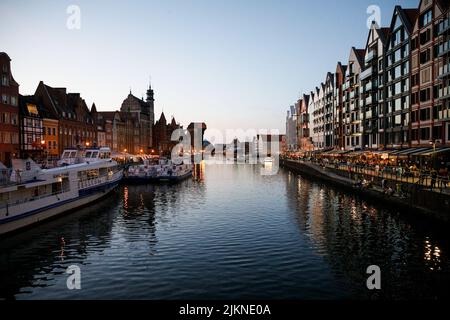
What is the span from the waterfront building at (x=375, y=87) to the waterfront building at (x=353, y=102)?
7.11 meters

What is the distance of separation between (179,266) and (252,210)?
2084 centimetres

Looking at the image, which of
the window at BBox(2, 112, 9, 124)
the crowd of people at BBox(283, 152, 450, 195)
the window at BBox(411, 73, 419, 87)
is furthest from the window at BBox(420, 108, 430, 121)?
the window at BBox(2, 112, 9, 124)

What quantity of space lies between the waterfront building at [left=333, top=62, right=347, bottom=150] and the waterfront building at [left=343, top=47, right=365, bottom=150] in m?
4.99

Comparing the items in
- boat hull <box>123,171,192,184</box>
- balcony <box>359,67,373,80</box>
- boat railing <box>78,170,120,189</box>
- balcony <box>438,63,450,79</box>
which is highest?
balcony <box>359,67,373,80</box>

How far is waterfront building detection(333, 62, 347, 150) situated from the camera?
113312 millimetres

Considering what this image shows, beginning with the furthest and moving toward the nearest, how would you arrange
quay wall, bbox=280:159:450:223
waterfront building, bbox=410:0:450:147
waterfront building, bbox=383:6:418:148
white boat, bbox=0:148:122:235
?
waterfront building, bbox=383:6:418:148 < waterfront building, bbox=410:0:450:147 < white boat, bbox=0:148:122:235 < quay wall, bbox=280:159:450:223

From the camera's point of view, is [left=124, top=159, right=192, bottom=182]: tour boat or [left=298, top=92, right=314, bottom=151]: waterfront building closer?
[left=124, top=159, right=192, bottom=182]: tour boat

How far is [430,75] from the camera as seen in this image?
2265 inches

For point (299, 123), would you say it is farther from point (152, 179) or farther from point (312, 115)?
point (152, 179)

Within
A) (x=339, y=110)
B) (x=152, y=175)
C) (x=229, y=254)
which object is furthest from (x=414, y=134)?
(x=339, y=110)

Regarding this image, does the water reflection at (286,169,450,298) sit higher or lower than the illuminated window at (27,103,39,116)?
lower

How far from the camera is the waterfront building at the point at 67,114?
86.9 meters

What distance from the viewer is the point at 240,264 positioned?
22.3 m

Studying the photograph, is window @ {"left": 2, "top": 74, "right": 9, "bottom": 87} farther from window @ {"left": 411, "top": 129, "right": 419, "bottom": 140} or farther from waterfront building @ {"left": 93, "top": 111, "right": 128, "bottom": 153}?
window @ {"left": 411, "top": 129, "right": 419, "bottom": 140}
